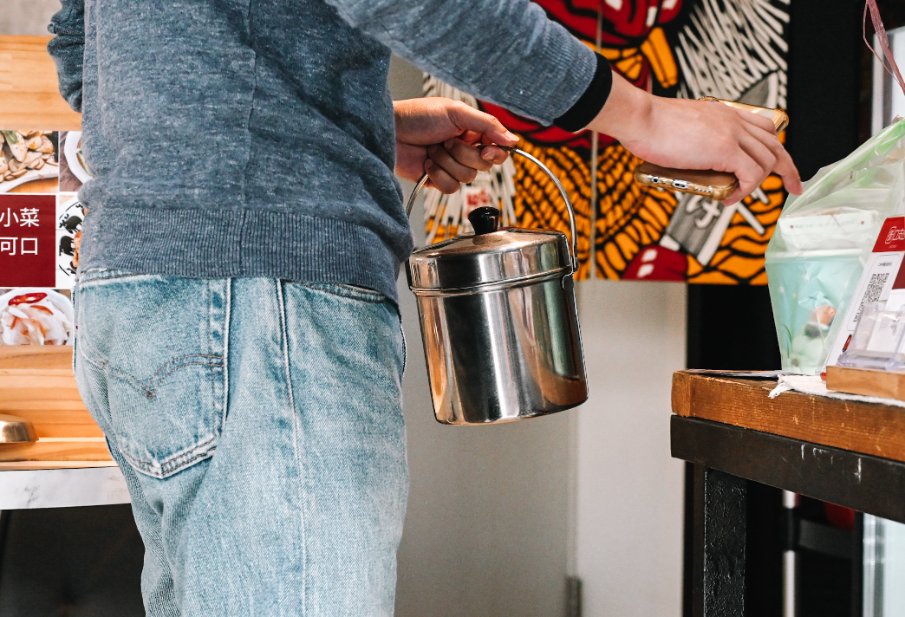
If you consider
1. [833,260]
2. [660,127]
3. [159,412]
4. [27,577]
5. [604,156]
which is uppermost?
[604,156]

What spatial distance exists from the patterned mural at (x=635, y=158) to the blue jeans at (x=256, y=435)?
63.4 inches

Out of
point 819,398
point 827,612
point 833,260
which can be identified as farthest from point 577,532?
point 819,398

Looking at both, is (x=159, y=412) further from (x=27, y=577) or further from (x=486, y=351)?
(x=27, y=577)

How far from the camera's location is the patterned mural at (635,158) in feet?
7.48

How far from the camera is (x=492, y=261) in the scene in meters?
0.91

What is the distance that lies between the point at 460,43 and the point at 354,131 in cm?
13

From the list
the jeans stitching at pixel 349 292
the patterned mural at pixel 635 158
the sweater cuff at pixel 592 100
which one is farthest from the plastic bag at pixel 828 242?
the patterned mural at pixel 635 158

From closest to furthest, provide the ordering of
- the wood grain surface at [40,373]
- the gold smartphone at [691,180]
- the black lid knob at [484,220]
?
the gold smartphone at [691,180] → the black lid knob at [484,220] → the wood grain surface at [40,373]

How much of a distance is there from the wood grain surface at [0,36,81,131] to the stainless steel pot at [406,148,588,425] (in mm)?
1131

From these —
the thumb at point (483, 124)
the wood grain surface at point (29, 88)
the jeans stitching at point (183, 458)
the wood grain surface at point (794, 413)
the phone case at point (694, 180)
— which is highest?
the wood grain surface at point (29, 88)

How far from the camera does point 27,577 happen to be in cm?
185

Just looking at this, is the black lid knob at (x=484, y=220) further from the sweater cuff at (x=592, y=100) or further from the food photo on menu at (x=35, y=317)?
the food photo on menu at (x=35, y=317)

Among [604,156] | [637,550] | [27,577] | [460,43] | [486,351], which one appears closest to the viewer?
[460,43]

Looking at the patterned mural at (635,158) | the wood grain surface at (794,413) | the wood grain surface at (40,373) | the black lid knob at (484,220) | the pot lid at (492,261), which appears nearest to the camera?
the wood grain surface at (794,413)
